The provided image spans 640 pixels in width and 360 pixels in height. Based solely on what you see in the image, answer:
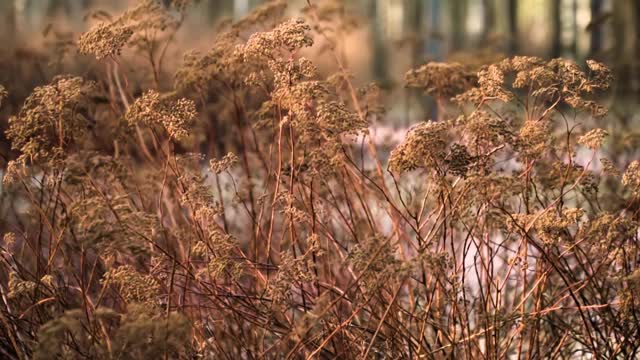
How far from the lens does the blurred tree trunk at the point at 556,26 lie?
400cm

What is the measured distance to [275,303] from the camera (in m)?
1.58

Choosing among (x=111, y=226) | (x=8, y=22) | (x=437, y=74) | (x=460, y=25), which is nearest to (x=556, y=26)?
(x=460, y=25)

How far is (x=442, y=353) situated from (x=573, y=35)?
8.19 ft

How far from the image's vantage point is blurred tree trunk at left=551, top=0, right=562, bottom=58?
13.1ft

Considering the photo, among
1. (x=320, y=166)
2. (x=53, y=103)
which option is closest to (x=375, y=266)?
(x=320, y=166)

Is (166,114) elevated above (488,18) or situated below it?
above

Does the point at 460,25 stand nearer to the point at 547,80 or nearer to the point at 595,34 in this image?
the point at 595,34

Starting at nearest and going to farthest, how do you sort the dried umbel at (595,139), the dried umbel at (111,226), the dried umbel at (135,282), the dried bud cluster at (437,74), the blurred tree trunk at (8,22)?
the dried umbel at (111,226) → the dried umbel at (135,282) → the dried umbel at (595,139) → the dried bud cluster at (437,74) → the blurred tree trunk at (8,22)

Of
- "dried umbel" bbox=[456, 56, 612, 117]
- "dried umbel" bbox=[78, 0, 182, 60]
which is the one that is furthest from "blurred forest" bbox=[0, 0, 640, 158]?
"dried umbel" bbox=[456, 56, 612, 117]

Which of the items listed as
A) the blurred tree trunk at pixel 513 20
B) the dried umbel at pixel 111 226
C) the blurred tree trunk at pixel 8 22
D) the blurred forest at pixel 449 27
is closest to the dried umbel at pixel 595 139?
the dried umbel at pixel 111 226

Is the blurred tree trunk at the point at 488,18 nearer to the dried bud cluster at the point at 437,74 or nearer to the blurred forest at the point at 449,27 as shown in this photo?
the blurred forest at the point at 449,27

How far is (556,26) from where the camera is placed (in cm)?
401

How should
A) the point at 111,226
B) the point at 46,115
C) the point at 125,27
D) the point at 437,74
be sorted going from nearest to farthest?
the point at 111,226, the point at 46,115, the point at 125,27, the point at 437,74

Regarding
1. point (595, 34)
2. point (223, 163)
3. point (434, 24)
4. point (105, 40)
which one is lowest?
point (595, 34)
